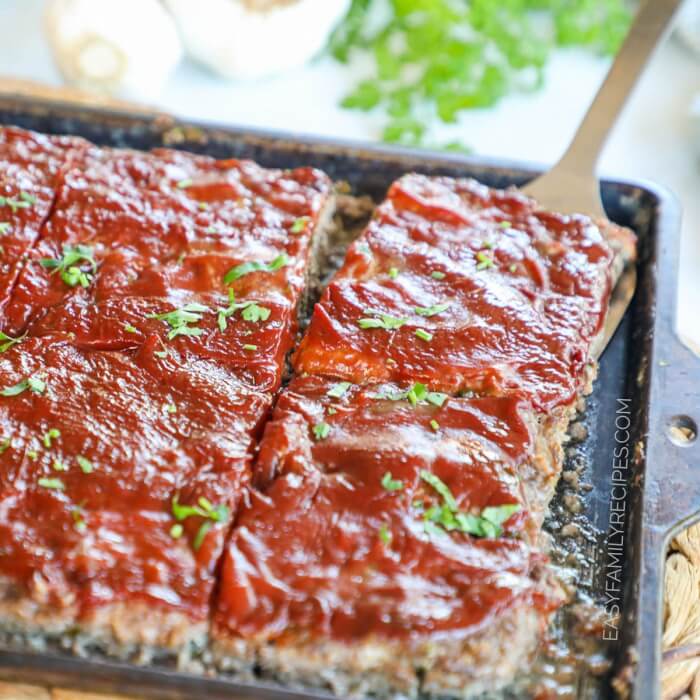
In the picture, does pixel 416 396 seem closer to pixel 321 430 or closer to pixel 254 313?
pixel 321 430

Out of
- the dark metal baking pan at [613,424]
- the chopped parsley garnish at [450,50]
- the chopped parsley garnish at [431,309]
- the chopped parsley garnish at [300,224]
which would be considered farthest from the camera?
the chopped parsley garnish at [450,50]

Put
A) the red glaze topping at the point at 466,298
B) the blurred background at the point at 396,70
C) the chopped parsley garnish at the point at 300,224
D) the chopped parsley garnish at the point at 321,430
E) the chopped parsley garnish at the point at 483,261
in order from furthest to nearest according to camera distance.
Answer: the blurred background at the point at 396,70 → the chopped parsley garnish at the point at 300,224 → the chopped parsley garnish at the point at 483,261 → the red glaze topping at the point at 466,298 → the chopped parsley garnish at the point at 321,430

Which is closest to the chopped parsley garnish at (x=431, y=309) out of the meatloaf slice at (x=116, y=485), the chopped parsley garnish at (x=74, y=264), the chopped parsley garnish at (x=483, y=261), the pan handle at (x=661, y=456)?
the chopped parsley garnish at (x=483, y=261)

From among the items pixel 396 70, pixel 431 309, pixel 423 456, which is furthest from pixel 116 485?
pixel 396 70

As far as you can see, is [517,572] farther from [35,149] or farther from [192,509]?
[35,149]

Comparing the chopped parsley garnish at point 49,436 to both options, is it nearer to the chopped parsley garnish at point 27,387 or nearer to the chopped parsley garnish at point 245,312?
the chopped parsley garnish at point 27,387

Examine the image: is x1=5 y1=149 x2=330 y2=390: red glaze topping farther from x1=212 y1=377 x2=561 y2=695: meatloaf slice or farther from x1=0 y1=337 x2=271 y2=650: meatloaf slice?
x1=212 y1=377 x2=561 y2=695: meatloaf slice

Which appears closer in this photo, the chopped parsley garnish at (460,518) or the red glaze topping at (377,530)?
the red glaze topping at (377,530)
